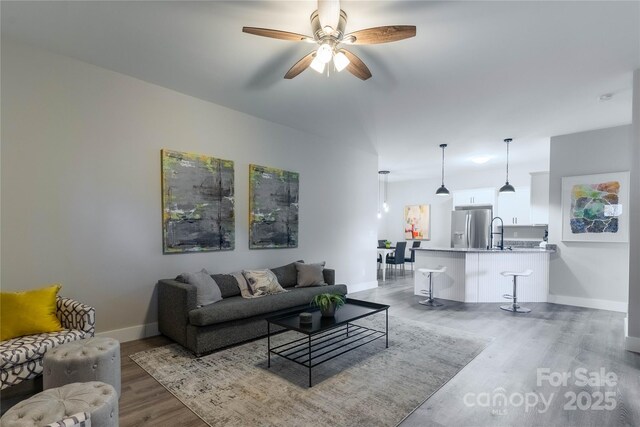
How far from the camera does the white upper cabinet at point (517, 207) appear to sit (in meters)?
7.47

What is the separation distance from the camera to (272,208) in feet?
15.4

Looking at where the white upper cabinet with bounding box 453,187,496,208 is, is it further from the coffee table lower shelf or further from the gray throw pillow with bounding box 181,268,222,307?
the gray throw pillow with bounding box 181,268,222,307

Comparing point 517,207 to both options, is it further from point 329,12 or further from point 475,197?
point 329,12

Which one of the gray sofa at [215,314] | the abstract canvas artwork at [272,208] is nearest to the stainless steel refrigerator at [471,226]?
the abstract canvas artwork at [272,208]

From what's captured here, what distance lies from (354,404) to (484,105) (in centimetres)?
379

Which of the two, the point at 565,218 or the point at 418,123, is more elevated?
the point at 418,123

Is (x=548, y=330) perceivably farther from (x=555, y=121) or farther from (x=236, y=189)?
(x=236, y=189)

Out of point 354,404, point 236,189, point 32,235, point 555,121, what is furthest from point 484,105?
point 32,235

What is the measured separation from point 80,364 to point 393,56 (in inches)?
135

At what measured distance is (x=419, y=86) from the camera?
349cm

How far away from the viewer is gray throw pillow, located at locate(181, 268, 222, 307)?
3200mm

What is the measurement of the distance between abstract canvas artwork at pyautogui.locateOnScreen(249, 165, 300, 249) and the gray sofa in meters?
0.89

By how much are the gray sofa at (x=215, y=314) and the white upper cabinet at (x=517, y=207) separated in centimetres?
632

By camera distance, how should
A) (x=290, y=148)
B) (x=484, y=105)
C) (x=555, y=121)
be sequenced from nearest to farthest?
(x=484, y=105) < (x=555, y=121) < (x=290, y=148)
